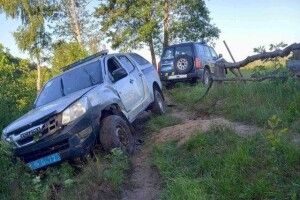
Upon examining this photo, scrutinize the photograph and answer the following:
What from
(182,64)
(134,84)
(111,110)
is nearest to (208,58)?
(182,64)

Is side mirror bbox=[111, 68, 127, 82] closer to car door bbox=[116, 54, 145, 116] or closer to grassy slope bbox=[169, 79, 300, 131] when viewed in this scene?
car door bbox=[116, 54, 145, 116]

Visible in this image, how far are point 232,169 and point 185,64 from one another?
31.4 ft

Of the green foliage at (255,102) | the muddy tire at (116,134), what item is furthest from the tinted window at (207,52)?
the muddy tire at (116,134)

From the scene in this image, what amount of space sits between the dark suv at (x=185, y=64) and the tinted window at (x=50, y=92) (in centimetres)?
706

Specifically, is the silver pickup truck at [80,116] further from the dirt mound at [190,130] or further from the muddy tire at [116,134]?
the dirt mound at [190,130]

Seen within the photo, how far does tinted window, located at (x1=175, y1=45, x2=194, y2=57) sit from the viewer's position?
1474 centimetres

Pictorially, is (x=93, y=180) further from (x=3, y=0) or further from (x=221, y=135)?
(x=3, y=0)

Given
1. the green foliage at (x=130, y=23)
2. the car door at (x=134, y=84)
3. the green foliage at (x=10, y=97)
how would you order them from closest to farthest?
1. the car door at (x=134, y=84)
2. the green foliage at (x=10, y=97)
3. the green foliage at (x=130, y=23)

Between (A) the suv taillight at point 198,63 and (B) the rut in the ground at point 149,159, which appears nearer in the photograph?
(B) the rut in the ground at point 149,159

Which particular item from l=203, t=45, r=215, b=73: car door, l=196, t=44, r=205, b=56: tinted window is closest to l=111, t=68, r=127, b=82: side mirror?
l=196, t=44, r=205, b=56: tinted window

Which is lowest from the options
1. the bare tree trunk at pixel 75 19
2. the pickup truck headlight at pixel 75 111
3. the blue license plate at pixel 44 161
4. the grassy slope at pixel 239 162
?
the grassy slope at pixel 239 162

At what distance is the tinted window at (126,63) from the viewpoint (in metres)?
8.36

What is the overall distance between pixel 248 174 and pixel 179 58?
9.97m

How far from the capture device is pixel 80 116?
19.2 feet
